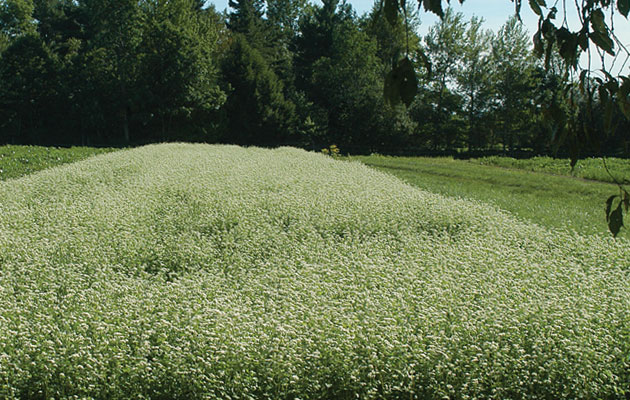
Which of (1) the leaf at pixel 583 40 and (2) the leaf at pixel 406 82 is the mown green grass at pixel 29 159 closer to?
(2) the leaf at pixel 406 82

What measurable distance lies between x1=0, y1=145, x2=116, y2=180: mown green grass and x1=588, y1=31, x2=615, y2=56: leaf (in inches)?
762

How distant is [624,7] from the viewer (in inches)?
79.6

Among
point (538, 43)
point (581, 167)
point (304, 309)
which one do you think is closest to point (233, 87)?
point (581, 167)

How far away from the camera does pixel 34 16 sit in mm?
55719

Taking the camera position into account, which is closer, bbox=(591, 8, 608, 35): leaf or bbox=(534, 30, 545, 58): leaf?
bbox=(591, 8, 608, 35): leaf

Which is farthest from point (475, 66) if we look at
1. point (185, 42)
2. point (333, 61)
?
point (185, 42)

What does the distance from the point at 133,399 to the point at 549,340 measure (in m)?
3.59

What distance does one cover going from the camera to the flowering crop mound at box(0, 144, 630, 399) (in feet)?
14.4

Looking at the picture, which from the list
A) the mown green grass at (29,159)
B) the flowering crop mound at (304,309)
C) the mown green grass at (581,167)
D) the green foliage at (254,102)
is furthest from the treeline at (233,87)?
the flowering crop mound at (304,309)

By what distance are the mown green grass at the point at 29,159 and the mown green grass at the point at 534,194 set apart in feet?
46.6

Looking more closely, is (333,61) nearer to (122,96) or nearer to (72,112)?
(122,96)

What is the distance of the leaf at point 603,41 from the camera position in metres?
2.11

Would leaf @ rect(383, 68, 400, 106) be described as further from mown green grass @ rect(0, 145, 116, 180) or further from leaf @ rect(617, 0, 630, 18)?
mown green grass @ rect(0, 145, 116, 180)

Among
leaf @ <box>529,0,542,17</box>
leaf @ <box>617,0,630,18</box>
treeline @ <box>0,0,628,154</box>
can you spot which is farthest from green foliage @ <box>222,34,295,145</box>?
leaf @ <box>617,0,630,18</box>
